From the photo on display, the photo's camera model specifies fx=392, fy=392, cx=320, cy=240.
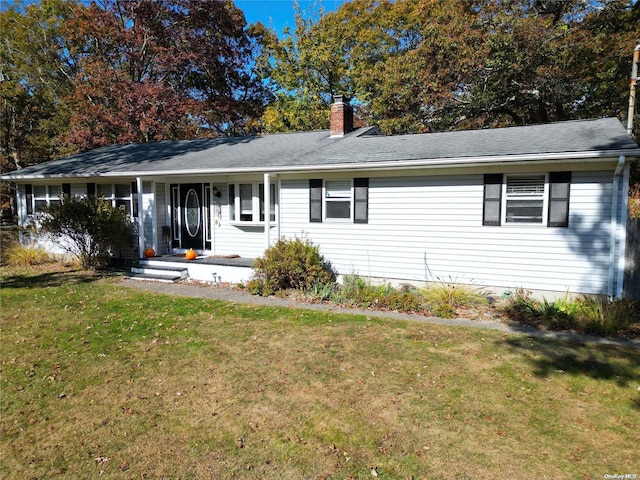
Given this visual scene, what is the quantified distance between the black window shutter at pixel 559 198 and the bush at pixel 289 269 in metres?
5.02

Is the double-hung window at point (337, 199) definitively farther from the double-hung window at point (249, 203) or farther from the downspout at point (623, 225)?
the downspout at point (623, 225)

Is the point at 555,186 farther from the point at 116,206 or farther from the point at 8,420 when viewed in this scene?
the point at 116,206

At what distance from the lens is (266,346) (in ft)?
19.6

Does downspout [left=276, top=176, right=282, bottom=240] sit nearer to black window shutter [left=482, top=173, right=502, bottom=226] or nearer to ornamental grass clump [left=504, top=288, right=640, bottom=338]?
black window shutter [left=482, top=173, right=502, bottom=226]

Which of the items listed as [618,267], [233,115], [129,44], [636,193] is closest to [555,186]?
[618,267]

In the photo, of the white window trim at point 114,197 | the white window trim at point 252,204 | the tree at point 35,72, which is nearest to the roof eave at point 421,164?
the white window trim at point 252,204

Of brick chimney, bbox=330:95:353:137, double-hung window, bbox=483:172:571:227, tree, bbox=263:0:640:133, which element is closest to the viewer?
double-hung window, bbox=483:172:571:227

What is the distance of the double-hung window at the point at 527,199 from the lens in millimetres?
7855

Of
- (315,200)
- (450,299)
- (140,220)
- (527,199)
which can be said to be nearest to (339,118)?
(315,200)

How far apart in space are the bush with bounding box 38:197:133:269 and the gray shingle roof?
52.5 inches

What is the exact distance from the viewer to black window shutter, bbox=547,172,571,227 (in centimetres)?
780

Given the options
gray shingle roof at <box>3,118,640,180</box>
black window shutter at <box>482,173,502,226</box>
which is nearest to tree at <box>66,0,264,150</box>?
gray shingle roof at <box>3,118,640,180</box>

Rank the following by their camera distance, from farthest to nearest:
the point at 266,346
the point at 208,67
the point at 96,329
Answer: the point at 208,67 → the point at 96,329 → the point at 266,346

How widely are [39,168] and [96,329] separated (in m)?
11.5
